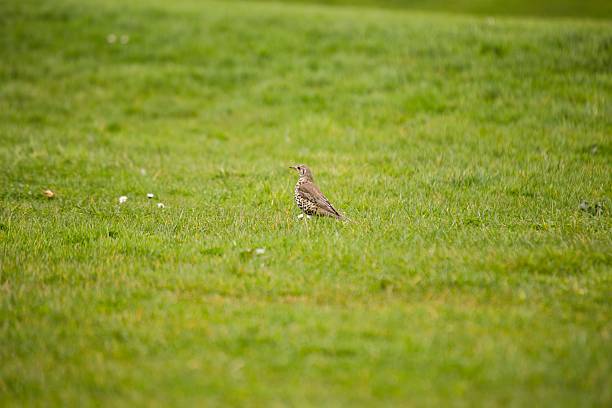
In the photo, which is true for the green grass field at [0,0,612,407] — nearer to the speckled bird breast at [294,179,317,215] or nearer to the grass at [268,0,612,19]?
the speckled bird breast at [294,179,317,215]

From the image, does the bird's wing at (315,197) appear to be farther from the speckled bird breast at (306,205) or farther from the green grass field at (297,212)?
the green grass field at (297,212)

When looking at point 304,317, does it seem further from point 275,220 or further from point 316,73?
point 316,73

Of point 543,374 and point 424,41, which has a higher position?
point 424,41

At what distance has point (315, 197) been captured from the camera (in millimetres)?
9273

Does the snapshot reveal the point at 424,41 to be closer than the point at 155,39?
Yes

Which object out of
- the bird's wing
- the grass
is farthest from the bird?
the grass

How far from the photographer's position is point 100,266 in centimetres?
771

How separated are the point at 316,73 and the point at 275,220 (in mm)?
9363

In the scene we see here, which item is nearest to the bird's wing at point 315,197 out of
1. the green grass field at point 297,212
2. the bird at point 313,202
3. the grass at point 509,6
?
the bird at point 313,202

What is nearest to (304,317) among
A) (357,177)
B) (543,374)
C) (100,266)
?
(543,374)

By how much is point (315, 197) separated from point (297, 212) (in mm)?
891

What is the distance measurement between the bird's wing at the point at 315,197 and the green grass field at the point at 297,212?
0.86 ft

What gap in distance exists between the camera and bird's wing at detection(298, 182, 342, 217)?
9.23m

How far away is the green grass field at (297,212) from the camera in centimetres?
547
